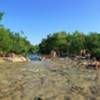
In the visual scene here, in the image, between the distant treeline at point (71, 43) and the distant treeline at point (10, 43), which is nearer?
the distant treeline at point (10, 43)

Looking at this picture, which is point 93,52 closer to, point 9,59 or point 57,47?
point 9,59

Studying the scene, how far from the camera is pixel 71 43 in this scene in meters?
135

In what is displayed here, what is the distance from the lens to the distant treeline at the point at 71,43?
11182 centimetres

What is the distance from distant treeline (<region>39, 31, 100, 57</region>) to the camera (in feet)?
367

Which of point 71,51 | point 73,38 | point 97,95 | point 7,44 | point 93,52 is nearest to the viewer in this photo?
point 97,95

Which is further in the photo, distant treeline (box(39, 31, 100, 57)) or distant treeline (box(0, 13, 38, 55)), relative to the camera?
distant treeline (box(39, 31, 100, 57))

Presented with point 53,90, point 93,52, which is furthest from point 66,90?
point 93,52

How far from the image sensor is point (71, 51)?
436 feet

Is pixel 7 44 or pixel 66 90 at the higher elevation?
pixel 7 44

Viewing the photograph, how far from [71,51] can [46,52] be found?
112 feet

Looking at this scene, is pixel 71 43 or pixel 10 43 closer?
pixel 10 43

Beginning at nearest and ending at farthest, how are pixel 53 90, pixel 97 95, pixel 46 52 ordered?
1. pixel 97 95
2. pixel 53 90
3. pixel 46 52

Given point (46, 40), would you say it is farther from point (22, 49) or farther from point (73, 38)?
point (22, 49)

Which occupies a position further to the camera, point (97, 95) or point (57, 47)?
point (57, 47)
